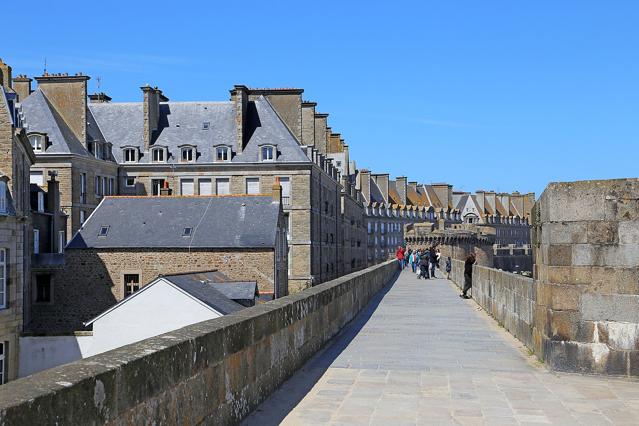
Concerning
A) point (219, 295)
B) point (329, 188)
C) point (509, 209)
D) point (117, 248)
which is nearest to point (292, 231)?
point (329, 188)

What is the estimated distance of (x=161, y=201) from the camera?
4559 centimetres

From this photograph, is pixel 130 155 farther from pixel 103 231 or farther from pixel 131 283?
pixel 131 283

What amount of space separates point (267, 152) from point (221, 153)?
334 cm

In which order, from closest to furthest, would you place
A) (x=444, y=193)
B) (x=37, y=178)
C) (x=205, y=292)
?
(x=205, y=292), (x=37, y=178), (x=444, y=193)

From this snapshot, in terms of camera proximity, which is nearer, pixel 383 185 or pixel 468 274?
pixel 468 274

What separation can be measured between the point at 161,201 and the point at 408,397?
39.6 metres

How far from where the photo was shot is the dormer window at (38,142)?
51.6 metres

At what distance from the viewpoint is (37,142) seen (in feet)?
170

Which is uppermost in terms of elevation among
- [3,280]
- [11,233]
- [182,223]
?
[182,223]

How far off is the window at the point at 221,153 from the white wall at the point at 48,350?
2568cm

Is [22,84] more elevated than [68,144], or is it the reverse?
[22,84]

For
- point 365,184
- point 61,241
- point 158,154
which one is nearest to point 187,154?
point 158,154

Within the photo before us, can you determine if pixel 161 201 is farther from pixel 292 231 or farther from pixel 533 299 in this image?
pixel 533 299

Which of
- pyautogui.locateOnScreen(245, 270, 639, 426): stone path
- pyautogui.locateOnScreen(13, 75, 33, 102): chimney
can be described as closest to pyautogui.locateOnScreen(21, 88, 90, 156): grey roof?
pyautogui.locateOnScreen(13, 75, 33, 102): chimney
